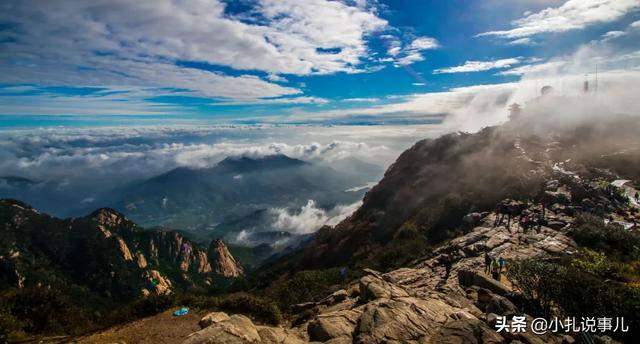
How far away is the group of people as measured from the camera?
1085 inches

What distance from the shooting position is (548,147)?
93562 mm

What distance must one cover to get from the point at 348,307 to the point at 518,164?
251 feet

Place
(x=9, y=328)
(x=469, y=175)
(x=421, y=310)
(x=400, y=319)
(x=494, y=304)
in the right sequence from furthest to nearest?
1. (x=469, y=175)
2. (x=494, y=304)
3. (x=9, y=328)
4. (x=421, y=310)
5. (x=400, y=319)

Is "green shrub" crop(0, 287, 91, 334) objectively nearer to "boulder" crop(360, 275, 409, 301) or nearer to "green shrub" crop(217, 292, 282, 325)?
"green shrub" crop(217, 292, 282, 325)

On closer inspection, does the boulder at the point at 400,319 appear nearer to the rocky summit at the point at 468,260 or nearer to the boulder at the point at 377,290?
the rocky summit at the point at 468,260

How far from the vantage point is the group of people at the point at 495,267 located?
90.4 ft

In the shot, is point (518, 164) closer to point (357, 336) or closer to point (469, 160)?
point (469, 160)

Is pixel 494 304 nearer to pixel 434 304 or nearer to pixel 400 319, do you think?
pixel 434 304

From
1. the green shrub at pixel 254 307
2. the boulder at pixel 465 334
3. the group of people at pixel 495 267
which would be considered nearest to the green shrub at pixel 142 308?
the green shrub at pixel 254 307

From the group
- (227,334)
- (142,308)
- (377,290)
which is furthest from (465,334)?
(142,308)

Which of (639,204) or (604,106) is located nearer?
(639,204)

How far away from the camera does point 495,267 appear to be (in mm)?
28609

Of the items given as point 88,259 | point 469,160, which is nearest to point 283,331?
point 469,160

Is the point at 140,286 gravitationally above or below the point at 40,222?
below
